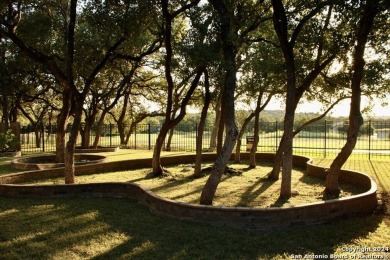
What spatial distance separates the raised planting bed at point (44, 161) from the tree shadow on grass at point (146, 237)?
5813mm

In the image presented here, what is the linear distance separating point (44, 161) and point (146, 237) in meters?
11.8

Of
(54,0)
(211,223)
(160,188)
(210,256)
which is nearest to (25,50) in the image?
(54,0)

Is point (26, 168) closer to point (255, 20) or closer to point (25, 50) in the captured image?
point (25, 50)

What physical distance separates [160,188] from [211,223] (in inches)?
160

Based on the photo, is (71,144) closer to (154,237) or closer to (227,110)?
(227,110)

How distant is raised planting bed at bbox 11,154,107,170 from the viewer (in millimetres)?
13240

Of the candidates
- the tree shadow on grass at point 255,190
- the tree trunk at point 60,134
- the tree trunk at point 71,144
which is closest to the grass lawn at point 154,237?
the tree trunk at point 71,144

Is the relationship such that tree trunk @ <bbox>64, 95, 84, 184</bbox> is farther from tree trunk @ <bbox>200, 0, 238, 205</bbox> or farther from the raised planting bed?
tree trunk @ <bbox>200, 0, 238, 205</bbox>

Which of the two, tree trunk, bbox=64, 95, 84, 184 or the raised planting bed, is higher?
tree trunk, bbox=64, 95, 84, 184

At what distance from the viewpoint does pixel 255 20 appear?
10438 millimetres

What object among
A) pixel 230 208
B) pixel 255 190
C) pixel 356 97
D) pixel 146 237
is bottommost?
pixel 146 237

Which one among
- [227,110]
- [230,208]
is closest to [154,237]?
[230,208]

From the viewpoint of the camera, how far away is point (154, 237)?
237 inches

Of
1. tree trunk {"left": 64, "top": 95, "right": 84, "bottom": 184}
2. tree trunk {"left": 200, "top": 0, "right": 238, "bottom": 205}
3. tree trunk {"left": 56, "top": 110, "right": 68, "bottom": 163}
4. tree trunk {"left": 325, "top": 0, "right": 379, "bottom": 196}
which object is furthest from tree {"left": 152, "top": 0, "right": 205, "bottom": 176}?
tree trunk {"left": 325, "top": 0, "right": 379, "bottom": 196}
